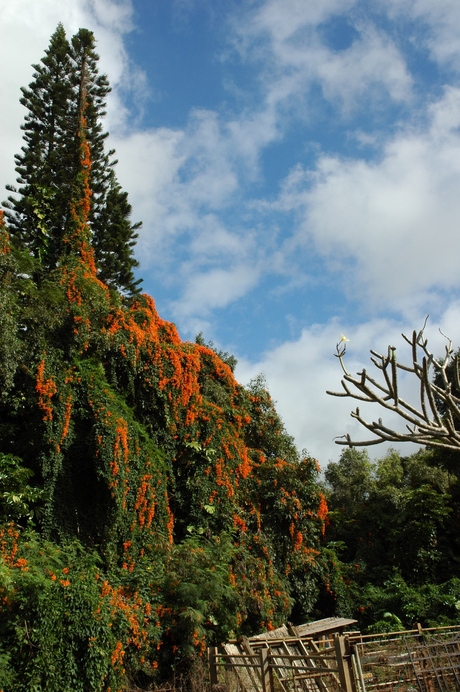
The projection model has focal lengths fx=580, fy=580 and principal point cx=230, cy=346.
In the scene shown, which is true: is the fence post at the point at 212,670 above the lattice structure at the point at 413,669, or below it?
above

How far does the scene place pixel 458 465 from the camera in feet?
56.3

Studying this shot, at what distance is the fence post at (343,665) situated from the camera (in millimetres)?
5046

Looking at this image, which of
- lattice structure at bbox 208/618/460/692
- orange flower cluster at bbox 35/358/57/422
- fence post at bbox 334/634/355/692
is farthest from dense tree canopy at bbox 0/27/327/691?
fence post at bbox 334/634/355/692

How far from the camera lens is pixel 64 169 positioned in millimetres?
15320

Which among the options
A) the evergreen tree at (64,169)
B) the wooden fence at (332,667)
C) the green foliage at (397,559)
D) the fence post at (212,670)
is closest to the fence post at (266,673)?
the wooden fence at (332,667)

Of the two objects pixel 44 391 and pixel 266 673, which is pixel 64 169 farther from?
pixel 266 673

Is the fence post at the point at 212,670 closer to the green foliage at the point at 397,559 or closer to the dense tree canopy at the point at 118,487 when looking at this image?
the dense tree canopy at the point at 118,487

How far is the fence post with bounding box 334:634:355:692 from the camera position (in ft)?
16.6

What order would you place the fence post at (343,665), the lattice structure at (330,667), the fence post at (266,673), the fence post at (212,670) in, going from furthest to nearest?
the fence post at (212,670), the lattice structure at (330,667), the fence post at (266,673), the fence post at (343,665)

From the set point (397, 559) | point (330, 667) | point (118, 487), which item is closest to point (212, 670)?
point (330, 667)

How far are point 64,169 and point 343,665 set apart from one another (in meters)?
13.8

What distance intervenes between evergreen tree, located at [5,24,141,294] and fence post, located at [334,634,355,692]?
10.8 m

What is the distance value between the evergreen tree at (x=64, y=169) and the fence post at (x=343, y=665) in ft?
35.3

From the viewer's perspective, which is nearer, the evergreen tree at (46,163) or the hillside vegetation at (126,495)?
the hillside vegetation at (126,495)
